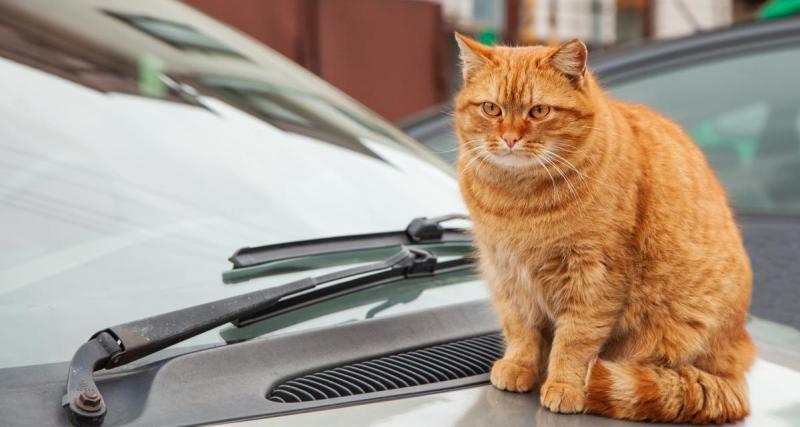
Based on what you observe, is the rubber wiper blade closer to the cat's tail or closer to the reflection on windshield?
the reflection on windshield

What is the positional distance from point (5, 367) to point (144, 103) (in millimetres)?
717

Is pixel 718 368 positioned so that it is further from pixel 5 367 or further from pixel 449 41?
pixel 449 41

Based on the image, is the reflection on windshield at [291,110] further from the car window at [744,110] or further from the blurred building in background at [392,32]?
the blurred building in background at [392,32]

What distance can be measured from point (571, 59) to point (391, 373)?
771mm

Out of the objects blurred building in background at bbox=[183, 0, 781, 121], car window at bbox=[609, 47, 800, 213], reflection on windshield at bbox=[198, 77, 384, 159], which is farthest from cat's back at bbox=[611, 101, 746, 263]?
blurred building in background at bbox=[183, 0, 781, 121]

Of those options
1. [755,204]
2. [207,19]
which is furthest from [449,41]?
[207,19]

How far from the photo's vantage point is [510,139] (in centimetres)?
208

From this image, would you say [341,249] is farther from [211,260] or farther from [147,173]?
[147,173]

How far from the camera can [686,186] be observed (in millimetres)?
2086

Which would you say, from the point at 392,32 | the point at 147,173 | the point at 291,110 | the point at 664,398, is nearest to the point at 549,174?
the point at 664,398

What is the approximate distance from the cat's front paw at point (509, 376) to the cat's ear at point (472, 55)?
669 mm

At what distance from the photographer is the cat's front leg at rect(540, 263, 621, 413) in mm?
1961

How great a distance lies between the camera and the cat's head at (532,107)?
209cm

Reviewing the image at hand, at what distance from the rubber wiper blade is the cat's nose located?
0.23m
